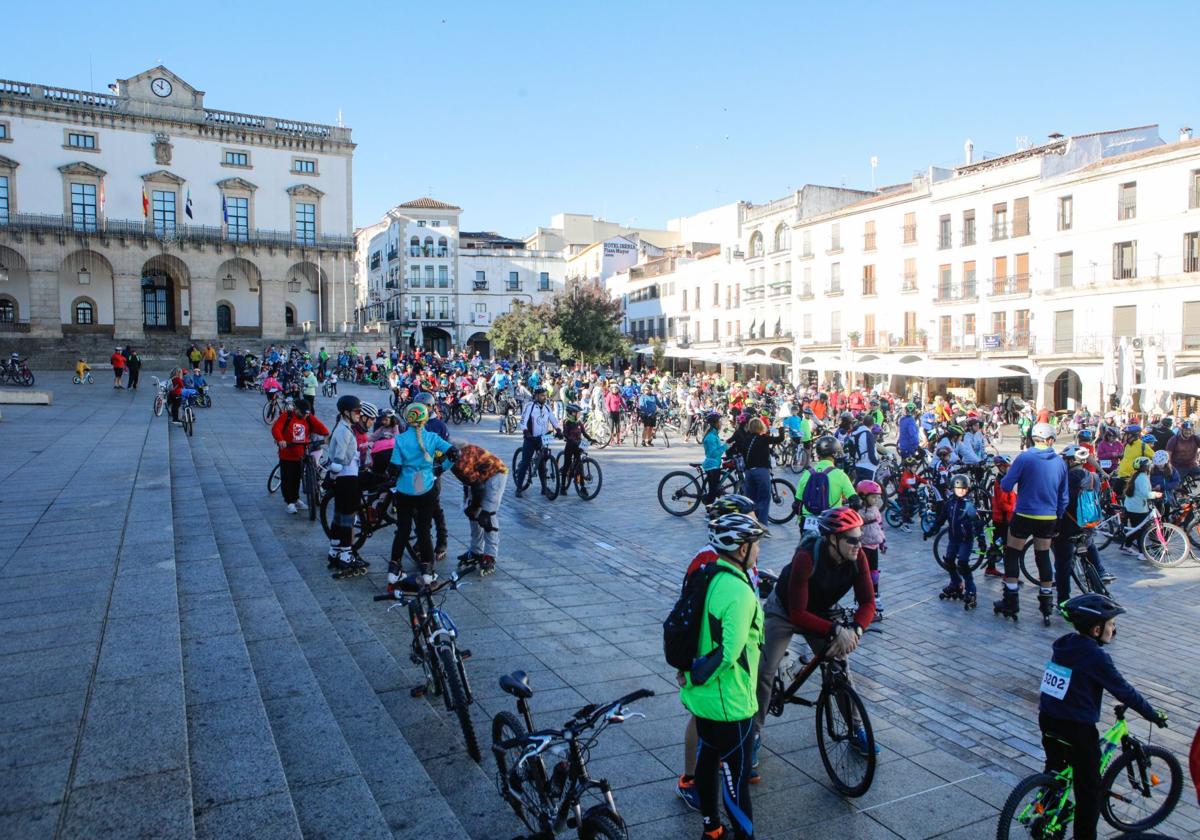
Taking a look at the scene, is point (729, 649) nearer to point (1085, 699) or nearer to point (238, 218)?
point (1085, 699)

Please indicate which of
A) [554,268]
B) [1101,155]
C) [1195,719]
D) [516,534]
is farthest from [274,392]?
[554,268]

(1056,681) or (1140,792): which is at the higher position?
(1056,681)

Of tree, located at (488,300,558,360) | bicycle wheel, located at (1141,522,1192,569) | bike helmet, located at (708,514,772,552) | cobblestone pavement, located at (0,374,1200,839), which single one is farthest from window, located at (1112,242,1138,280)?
bike helmet, located at (708,514,772,552)

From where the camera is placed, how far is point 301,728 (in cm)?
451

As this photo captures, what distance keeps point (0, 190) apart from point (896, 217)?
46.0 metres

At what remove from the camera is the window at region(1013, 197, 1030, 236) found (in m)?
34.7

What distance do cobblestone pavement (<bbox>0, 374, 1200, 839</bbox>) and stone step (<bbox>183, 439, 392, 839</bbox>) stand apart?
2cm

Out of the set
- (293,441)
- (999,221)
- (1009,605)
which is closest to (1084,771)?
(1009,605)

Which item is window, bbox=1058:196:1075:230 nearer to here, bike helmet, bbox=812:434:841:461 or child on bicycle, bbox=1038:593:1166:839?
bike helmet, bbox=812:434:841:461

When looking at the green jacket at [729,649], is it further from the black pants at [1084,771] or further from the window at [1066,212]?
the window at [1066,212]

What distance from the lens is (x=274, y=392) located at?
22609mm

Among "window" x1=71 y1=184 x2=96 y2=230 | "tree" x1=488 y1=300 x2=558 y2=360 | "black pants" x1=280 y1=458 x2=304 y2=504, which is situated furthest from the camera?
"tree" x1=488 y1=300 x2=558 y2=360

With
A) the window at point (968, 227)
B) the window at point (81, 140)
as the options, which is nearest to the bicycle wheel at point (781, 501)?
the window at point (968, 227)

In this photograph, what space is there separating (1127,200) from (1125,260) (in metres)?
2.15
